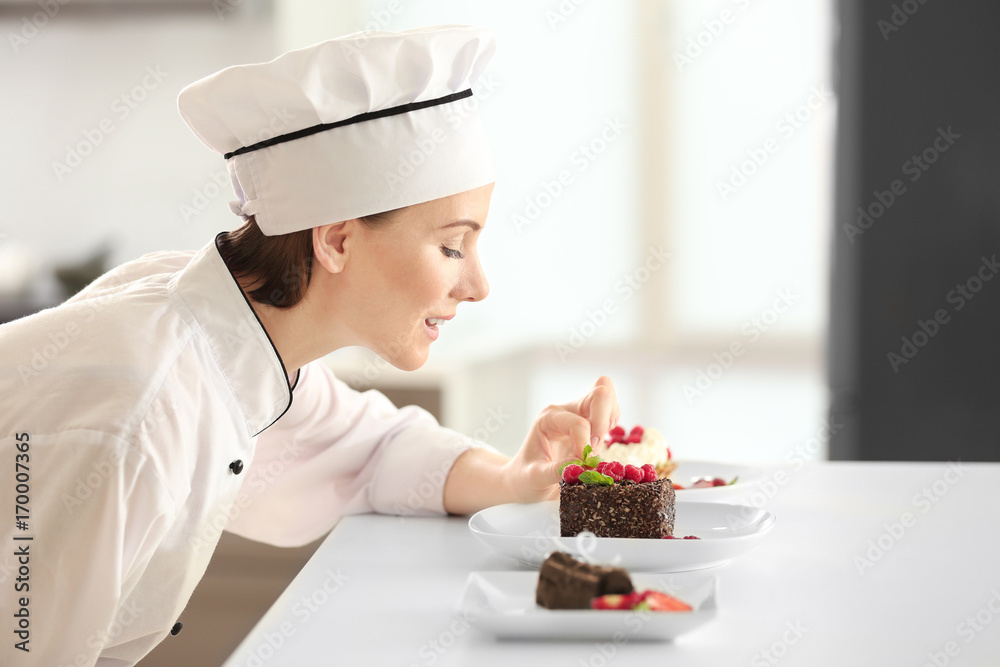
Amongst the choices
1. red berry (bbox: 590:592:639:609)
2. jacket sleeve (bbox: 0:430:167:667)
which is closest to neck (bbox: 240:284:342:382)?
jacket sleeve (bbox: 0:430:167:667)

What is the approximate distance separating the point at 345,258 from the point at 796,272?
2795 millimetres

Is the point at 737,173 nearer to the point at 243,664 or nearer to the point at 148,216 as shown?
the point at 148,216

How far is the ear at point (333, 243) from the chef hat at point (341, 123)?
2cm

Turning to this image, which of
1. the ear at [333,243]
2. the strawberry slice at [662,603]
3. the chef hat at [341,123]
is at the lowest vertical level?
the strawberry slice at [662,603]

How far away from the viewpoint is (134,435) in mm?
908

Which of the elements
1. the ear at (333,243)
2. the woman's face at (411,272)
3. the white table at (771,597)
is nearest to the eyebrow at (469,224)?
the woman's face at (411,272)

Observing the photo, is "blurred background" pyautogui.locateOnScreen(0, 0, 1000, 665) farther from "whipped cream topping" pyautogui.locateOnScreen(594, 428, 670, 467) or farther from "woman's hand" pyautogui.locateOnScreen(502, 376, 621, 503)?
"woman's hand" pyautogui.locateOnScreen(502, 376, 621, 503)

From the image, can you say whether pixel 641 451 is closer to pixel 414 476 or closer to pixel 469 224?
pixel 414 476

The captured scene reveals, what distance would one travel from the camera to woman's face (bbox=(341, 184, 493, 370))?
1.08 m

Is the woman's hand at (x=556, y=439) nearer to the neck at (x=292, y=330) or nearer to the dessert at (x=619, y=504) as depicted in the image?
the dessert at (x=619, y=504)

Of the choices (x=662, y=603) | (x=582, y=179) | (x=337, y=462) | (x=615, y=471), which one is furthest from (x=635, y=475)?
(x=582, y=179)

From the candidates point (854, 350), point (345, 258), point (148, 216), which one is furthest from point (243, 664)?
point (148, 216)

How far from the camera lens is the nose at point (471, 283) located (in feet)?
3.63

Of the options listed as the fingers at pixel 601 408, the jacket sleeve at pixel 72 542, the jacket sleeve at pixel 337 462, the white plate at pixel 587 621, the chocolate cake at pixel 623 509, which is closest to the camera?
the white plate at pixel 587 621
